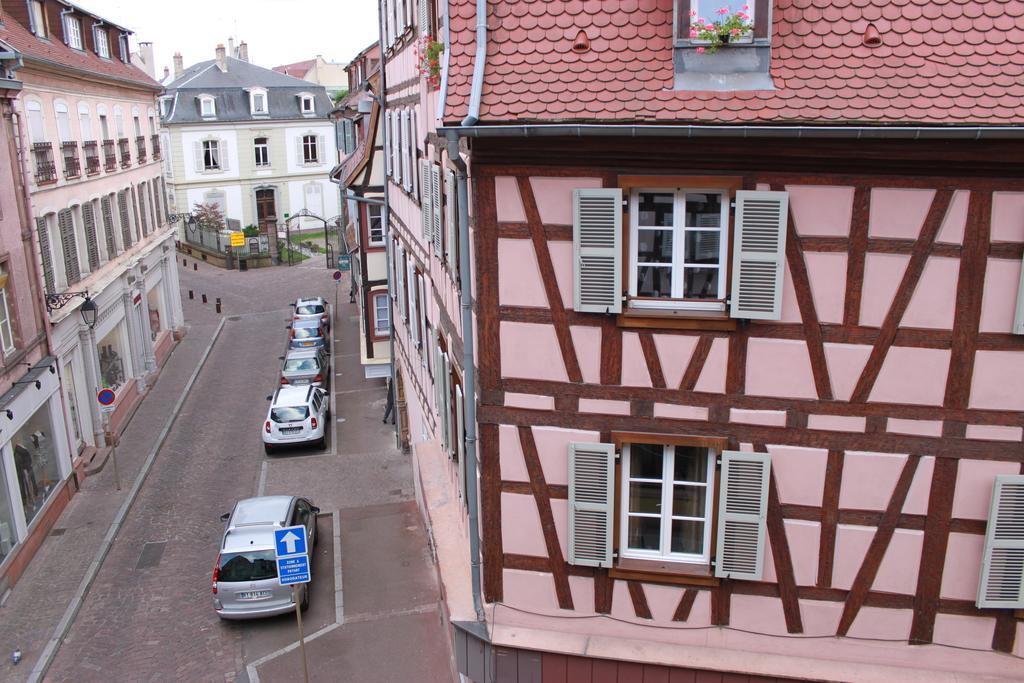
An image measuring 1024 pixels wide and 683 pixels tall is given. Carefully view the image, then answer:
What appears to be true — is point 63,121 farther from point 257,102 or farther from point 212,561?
point 257,102

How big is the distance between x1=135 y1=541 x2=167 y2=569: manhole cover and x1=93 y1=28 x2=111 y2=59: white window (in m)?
18.0

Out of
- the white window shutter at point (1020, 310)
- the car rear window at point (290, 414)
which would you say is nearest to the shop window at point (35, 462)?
the car rear window at point (290, 414)

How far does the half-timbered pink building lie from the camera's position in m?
7.07

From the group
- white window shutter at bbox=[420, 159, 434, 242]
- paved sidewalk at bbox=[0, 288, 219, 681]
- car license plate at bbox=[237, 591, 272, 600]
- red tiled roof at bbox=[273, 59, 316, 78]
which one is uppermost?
red tiled roof at bbox=[273, 59, 316, 78]

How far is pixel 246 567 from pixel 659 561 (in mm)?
8780

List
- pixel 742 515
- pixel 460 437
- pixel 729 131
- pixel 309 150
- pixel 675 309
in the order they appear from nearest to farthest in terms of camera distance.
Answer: pixel 729 131
pixel 675 309
pixel 742 515
pixel 460 437
pixel 309 150

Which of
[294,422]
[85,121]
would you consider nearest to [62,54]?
[85,121]

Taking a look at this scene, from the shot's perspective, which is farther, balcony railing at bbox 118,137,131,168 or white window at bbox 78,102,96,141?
balcony railing at bbox 118,137,131,168

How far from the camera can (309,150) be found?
205 feet

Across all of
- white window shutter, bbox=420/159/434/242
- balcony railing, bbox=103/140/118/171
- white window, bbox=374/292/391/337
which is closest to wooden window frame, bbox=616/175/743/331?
white window shutter, bbox=420/159/434/242

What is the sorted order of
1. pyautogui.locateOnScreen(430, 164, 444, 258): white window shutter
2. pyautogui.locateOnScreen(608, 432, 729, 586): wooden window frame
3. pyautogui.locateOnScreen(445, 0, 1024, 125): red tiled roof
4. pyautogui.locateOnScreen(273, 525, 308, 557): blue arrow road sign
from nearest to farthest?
pyautogui.locateOnScreen(445, 0, 1024, 125): red tiled roof < pyautogui.locateOnScreen(608, 432, 729, 586): wooden window frame < pyautogui.locateOnScreen(273, 525, 308, 557): blue arrow road sign < pyautogui.locateOnScreen(430, 164, 444, 258): white window shutter

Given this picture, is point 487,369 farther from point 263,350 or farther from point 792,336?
point 263,350

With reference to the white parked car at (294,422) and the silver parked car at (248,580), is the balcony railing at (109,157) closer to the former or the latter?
the white parked car at (294,422)

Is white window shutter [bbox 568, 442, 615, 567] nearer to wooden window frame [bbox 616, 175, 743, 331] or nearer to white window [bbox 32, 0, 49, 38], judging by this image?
wooden window frame [bbox 616, 175, 743, 331]
